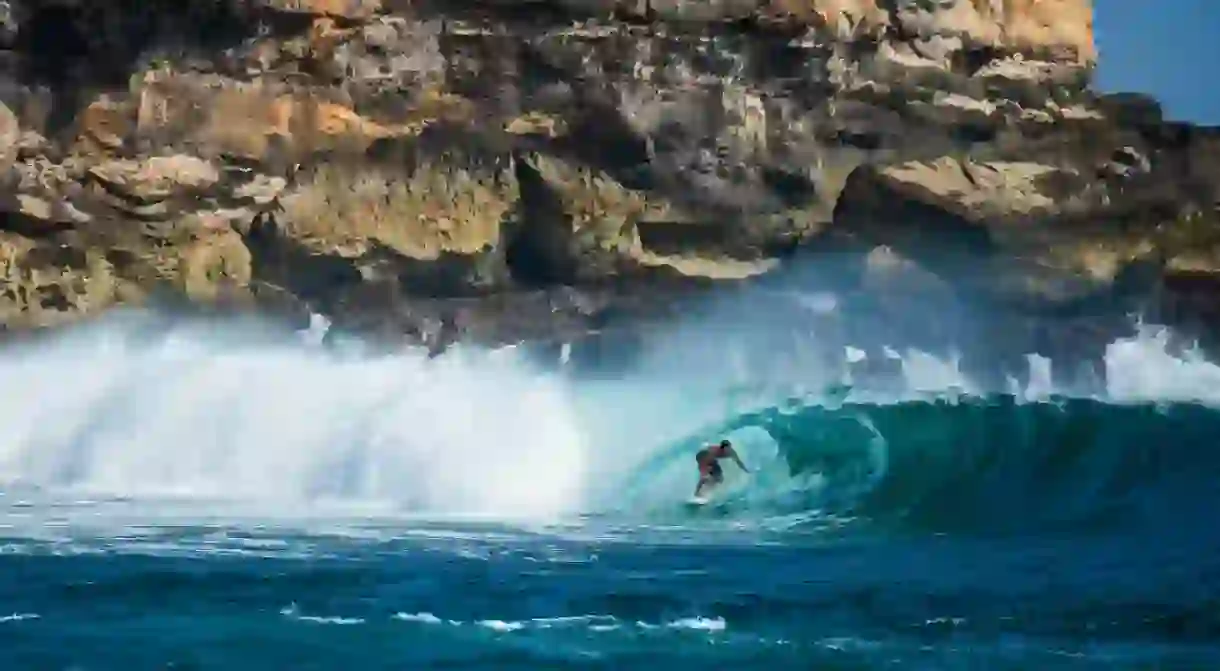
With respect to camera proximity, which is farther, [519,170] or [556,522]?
[519,170]

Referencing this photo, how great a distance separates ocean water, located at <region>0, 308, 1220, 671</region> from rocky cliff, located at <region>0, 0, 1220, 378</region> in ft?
7.14

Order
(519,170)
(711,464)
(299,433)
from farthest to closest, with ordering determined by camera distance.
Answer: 1. (519,170)
2. (299,433)
3. (711,464)

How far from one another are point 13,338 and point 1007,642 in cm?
2132

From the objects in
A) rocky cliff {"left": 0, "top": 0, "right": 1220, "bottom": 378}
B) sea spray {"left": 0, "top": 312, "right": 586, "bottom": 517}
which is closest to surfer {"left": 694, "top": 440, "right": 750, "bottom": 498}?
sea spray {"left": 0, "top": 312, "right": 586, "bottom": 517}

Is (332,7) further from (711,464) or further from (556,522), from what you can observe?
(556,522)

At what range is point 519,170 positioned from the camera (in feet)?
93.1

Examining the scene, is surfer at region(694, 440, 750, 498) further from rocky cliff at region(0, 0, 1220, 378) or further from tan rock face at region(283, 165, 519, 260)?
tan rock face at region(283, 165, 519, 260)

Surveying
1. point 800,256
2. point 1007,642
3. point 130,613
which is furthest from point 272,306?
point 1007,642

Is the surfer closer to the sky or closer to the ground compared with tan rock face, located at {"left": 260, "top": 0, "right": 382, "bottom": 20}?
closer to the ground

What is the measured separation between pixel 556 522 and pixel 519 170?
15242mm

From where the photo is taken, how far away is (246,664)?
7.65m

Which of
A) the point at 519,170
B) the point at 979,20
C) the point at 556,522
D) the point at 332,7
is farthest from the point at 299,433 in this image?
the point at 979,20

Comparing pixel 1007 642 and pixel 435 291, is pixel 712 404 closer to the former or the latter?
pixel 435 291

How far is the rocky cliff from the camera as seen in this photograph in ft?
89.7
